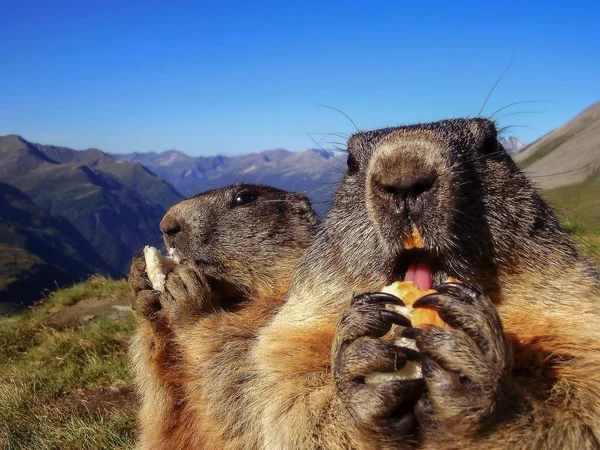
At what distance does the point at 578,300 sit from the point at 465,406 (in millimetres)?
1411

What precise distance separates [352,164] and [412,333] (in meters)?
1.97

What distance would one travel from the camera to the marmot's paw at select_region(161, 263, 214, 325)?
501 cm

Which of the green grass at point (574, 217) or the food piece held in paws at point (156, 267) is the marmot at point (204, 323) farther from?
the green grass at point (574, 217)

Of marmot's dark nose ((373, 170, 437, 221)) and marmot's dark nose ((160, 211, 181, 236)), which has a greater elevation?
marmot's dark nose ((373, 170, 437, 221))

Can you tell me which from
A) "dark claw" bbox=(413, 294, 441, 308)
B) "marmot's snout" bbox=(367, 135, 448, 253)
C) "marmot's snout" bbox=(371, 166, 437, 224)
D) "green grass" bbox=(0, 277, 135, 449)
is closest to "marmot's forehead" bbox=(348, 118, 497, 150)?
"marmot's snout" bbox=(367, 135, 448, 253)

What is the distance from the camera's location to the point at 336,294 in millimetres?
3764

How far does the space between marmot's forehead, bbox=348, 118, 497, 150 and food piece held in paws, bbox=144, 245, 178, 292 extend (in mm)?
2209

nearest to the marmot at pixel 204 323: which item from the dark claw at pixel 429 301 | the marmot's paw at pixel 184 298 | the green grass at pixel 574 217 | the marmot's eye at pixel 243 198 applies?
the marmot's paw at pixel 184 298

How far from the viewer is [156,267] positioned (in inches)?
207

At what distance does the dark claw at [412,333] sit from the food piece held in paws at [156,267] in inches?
121

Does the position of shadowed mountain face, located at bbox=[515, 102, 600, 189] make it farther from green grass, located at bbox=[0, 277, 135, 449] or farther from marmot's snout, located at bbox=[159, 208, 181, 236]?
green grass, located at bbox=[0, 277, 135, 449]

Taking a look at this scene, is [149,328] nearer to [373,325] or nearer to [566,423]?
[373,325]

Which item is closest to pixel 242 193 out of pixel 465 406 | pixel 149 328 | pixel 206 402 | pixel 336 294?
pixel 149 328

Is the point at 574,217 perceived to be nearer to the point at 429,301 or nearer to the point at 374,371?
the point at 429,301
